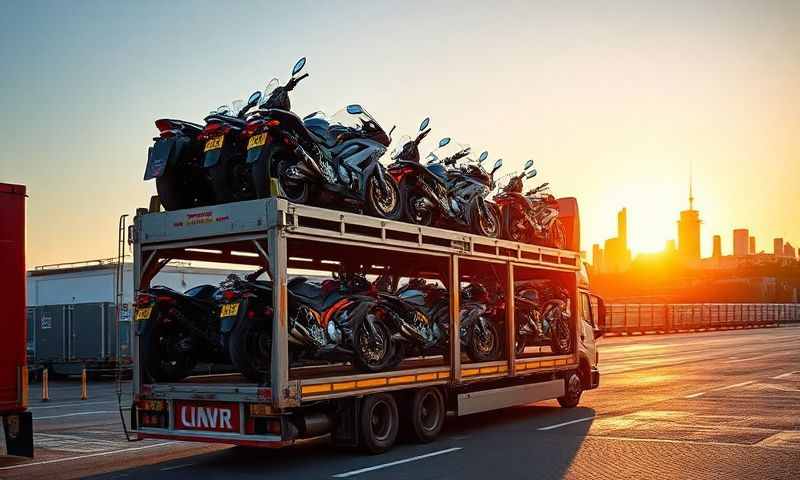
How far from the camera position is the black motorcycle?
10.3 meters

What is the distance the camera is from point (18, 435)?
1089 cm

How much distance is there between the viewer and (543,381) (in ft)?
48.8

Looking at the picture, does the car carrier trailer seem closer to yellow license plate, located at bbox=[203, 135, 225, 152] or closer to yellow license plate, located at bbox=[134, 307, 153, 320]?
yellow license plate, located at bbox=[134, 307, 153, 320]

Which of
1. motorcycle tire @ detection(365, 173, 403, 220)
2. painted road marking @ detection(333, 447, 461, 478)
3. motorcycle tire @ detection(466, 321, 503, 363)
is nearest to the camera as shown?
painted road marking @ detection(333, 447, 461, 478)

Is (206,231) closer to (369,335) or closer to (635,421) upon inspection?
(369,335)

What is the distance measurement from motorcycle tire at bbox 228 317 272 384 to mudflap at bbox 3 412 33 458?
2868 millimetres

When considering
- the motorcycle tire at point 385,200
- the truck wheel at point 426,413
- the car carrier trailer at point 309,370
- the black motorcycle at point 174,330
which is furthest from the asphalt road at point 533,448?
the motorcycle tire at point 385,200

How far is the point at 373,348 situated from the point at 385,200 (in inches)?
77.8

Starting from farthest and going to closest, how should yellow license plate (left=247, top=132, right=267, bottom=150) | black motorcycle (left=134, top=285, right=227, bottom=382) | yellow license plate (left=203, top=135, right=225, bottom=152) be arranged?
black motorcycle (left=134, top=285, right=227, bottom=382), yellow license plate (left=203, top=135, right=225, bottom=152), yellow license plate (left=247, top=132, right=267, bottom=150)

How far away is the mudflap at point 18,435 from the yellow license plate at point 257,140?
13.7 feet

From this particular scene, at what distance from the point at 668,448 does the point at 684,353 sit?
23671 mm

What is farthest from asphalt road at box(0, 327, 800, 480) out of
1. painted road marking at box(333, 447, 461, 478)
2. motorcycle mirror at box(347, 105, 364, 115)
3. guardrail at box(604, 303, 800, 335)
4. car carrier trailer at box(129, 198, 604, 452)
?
guardrail at box(604, 303, 800, 335)

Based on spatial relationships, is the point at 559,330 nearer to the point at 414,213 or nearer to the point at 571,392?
the point at 571,392

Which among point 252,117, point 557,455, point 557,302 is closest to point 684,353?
point 557,302
